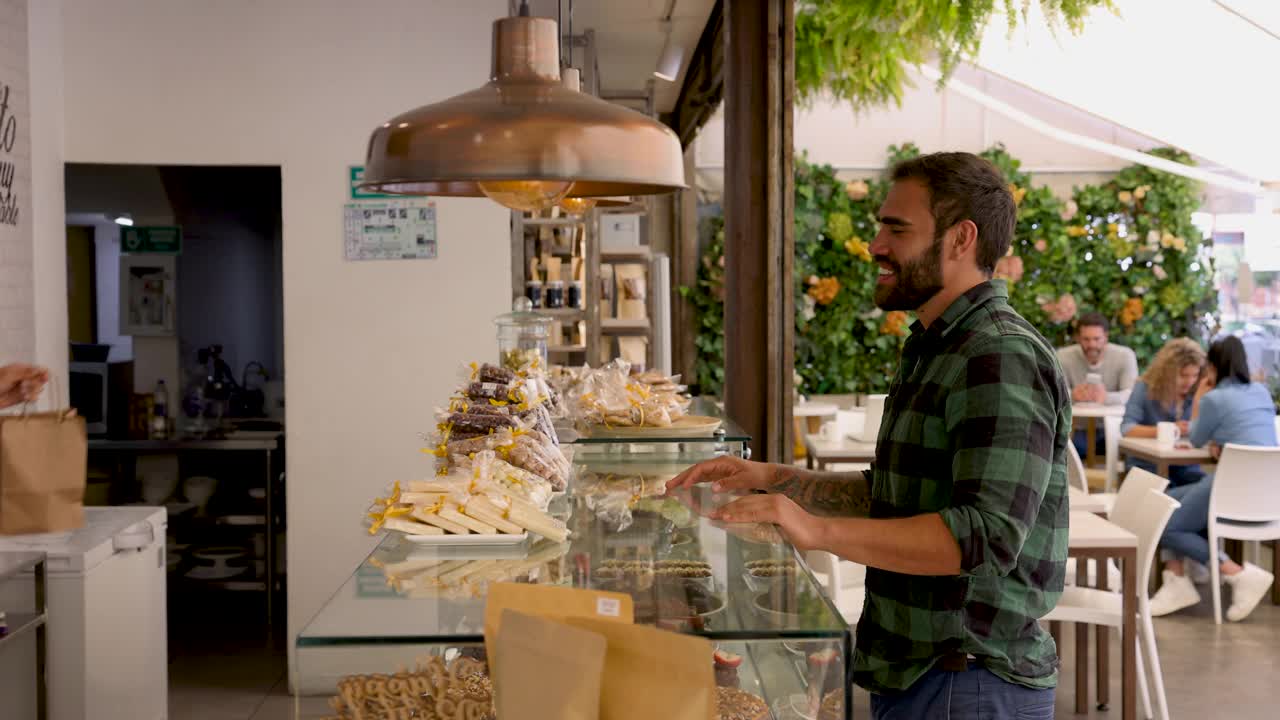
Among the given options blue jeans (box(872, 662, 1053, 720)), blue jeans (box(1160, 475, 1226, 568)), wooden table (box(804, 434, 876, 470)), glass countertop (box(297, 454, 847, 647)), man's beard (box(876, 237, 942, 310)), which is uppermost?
man's beard (box(876, 237, 942, 310))

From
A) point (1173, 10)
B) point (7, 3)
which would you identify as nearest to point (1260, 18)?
point (1173, 10)

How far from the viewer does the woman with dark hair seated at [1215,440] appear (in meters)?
6.30

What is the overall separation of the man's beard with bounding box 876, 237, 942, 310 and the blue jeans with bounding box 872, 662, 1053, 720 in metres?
0.62

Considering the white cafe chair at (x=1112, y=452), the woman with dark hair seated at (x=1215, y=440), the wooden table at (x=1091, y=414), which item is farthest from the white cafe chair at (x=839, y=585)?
the wooden table at (x=1091, y=414)

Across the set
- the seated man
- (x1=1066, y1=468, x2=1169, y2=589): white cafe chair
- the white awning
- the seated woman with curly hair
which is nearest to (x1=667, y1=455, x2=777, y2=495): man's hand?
(x1=1066, y1=468, x2=1169, y2=589): white cafe chair

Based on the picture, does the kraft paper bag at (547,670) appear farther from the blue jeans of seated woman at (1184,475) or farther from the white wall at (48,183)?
the blue jeans of seated woman at (1184,475)

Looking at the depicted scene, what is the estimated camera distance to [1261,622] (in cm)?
615

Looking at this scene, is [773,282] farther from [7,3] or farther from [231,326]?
[7,3]

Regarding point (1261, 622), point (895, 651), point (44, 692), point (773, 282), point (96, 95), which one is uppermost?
point (96, 95)

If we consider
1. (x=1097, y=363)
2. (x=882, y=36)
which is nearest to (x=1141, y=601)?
(x=882, y=36)

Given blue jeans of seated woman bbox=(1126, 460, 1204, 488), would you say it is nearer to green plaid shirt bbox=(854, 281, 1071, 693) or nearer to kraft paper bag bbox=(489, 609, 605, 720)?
green plaid shirt bbox=(854, 281, 1071, 693)

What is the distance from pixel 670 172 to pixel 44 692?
3.03 meters

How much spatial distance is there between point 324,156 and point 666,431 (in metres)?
2.52

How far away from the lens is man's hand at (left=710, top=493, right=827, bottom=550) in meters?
1.80
